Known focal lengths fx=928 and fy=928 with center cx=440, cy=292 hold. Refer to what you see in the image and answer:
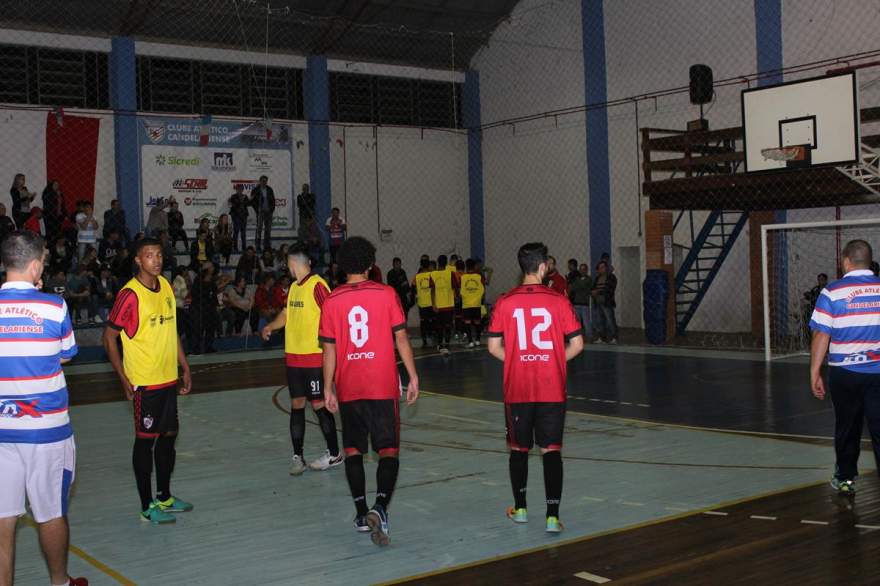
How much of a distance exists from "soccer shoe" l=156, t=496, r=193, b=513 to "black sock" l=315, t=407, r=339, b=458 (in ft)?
5.19

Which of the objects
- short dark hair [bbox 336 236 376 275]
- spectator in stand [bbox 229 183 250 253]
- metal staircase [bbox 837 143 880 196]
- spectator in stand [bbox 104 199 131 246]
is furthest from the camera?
spectator in stand [bbox 229 183 250 253]

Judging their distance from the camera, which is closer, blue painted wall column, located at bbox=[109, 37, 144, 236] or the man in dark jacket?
blue painted wall column, located at bbox=[109, 37, 144, 236]

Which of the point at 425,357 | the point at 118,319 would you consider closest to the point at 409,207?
the point at 425,357

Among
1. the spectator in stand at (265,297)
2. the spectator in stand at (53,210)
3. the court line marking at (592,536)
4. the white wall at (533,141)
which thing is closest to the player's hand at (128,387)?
the court line marking at (592,536)

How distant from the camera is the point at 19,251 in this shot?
4.57 meters

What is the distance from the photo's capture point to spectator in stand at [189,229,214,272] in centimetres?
2243

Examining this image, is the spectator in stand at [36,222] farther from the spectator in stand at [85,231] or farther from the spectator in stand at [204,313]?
the spectator in stand at [204,313]

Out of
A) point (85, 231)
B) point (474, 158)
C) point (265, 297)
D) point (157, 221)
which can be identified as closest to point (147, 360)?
point (265, 297)

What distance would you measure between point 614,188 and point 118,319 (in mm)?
21086

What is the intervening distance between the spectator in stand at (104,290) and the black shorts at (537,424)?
15.9m

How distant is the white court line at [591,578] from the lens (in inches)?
200

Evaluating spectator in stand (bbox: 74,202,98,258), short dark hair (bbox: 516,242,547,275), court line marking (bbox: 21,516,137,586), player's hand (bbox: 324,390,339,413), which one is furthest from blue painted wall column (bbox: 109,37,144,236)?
short dark hair (bbox: 516,242,547,275)

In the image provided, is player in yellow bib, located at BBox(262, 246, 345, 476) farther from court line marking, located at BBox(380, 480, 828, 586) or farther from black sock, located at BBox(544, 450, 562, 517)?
court line marking, located at BBox(380, 480, 828, 586)

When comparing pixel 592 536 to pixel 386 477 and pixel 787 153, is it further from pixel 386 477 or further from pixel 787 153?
pixel 787 153
